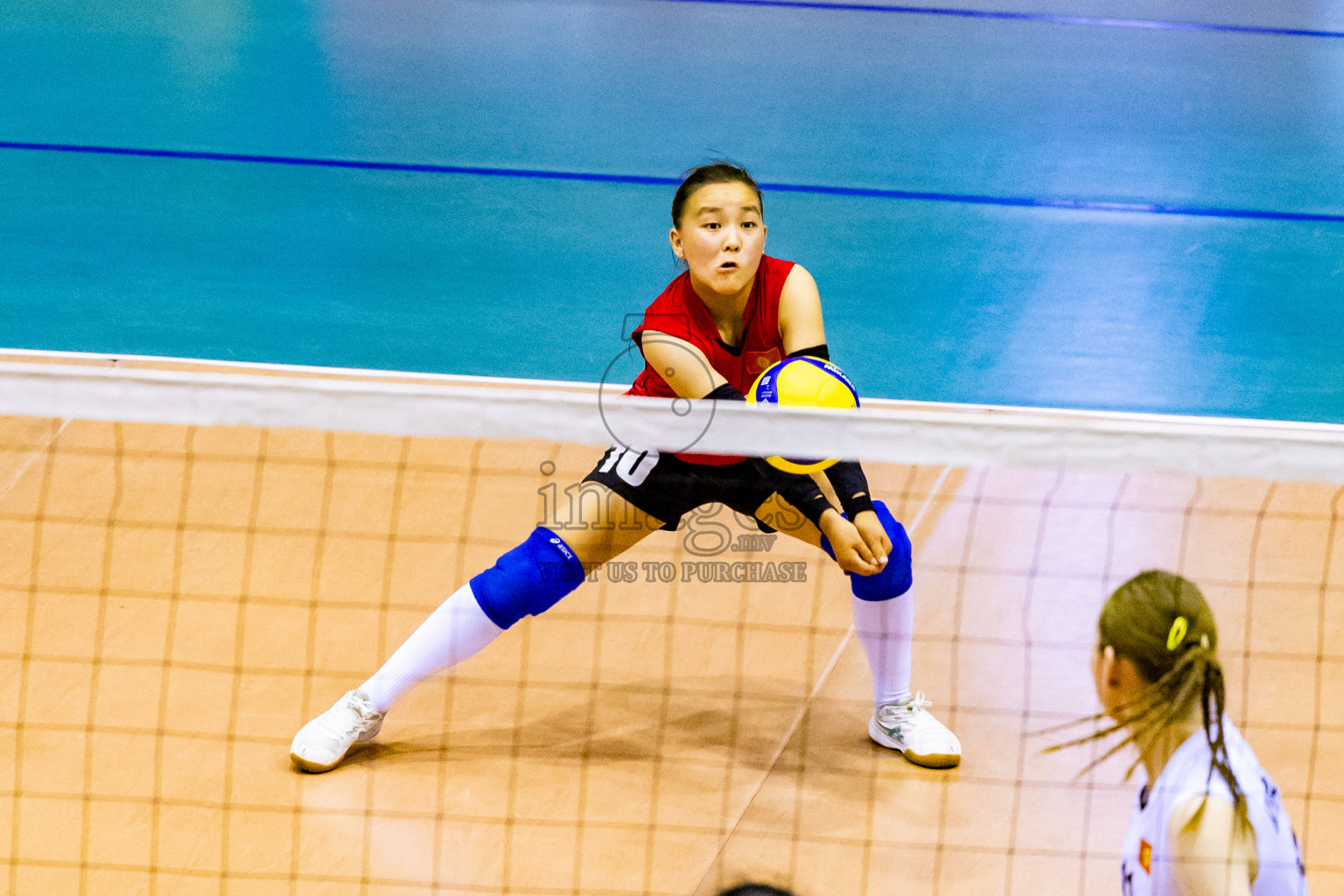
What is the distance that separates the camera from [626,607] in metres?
3.70

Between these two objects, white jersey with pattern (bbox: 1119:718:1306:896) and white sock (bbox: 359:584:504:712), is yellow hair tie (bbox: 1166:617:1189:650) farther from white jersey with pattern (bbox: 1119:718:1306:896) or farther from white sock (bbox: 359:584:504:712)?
white sock (bbox: 359:584:504:712)

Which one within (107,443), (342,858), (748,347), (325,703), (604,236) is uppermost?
(604,236)

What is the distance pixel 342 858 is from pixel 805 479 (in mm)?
1305

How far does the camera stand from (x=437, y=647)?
116 inches

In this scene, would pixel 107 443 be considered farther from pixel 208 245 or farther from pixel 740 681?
pixel 740 681

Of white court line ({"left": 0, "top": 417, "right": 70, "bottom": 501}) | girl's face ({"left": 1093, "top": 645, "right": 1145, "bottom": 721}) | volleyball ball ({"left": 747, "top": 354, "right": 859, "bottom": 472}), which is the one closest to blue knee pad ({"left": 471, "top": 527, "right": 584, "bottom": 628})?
volleyball ball ({"left": 747, "top": 354, "right": 859, "bottom": 472})

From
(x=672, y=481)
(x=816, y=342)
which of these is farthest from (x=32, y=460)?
(x=816, y=342)

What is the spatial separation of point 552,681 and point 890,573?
1.02 m

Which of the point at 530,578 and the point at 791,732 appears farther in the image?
the point at 791,732

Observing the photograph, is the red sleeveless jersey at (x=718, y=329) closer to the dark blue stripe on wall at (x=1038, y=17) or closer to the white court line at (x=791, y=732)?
the white court line at (x=791, y=732)

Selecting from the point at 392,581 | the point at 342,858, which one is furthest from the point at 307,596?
the point at 342,858

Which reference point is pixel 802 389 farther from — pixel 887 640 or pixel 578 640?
pixel 578 640

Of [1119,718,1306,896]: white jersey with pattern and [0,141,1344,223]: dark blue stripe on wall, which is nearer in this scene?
[1119,718,1306,896]: white jersey with pattern

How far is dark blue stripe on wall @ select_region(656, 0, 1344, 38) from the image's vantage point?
9.31 metres
